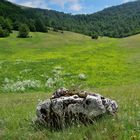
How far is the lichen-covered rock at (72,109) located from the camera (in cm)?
941

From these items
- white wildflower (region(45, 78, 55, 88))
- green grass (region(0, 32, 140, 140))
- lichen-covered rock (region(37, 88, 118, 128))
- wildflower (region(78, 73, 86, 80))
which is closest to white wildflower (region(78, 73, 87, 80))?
wildflower (region(78, 73, 86, 80))

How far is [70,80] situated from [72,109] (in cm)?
3377

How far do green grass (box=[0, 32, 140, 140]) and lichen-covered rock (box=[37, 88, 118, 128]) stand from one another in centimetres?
28

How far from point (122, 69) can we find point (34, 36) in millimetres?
53409

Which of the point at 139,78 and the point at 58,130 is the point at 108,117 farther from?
the point at 139,78

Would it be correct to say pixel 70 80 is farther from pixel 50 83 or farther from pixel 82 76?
pixel 50 83

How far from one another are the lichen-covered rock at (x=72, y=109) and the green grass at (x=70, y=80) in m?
0.28

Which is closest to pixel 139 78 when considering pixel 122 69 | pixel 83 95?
pixel 122 69

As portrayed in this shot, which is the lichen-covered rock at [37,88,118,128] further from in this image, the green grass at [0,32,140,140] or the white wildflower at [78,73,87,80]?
the white wildflower at [78,73,87,80]

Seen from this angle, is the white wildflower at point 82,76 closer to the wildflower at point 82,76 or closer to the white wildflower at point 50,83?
the wildflower at point 82,76

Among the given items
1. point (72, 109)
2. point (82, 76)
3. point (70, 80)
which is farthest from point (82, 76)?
point (72, 109)

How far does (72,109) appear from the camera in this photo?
374 inches

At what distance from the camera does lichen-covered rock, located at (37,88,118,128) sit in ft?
30.9

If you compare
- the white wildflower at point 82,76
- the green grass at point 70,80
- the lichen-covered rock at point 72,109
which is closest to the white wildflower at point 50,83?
the green grass at point 70,80
